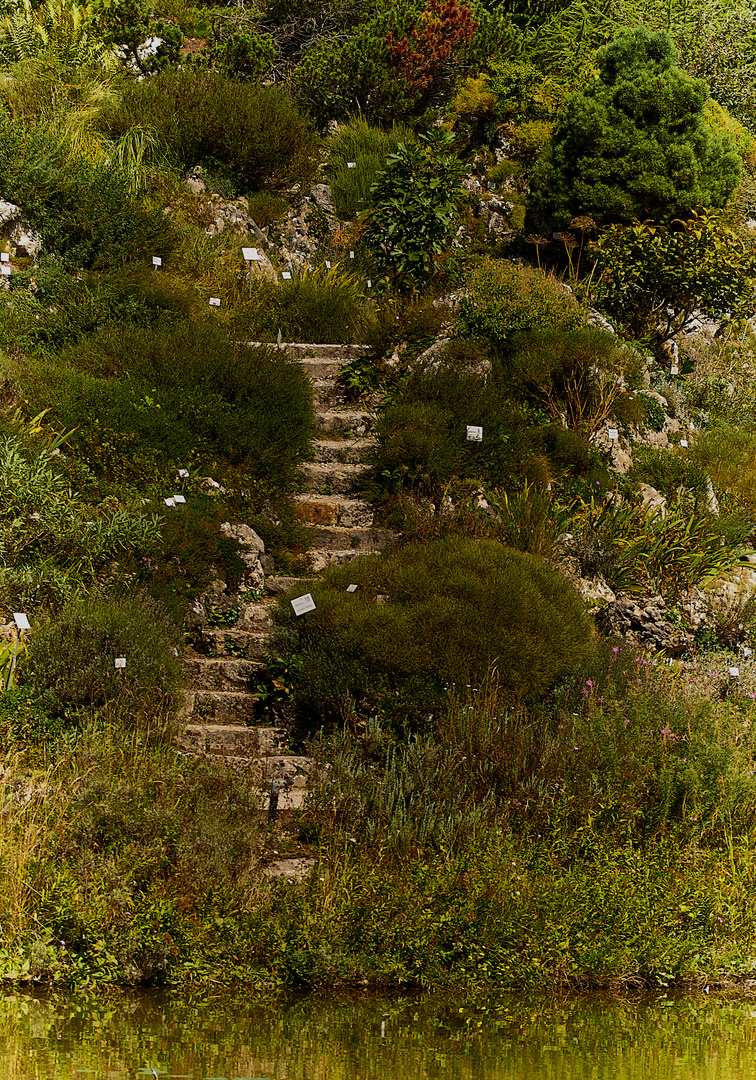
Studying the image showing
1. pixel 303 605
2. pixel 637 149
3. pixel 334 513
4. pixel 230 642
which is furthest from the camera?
pixel 637 149

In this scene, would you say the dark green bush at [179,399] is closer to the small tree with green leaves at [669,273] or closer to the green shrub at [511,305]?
the green shrub at [511,305]

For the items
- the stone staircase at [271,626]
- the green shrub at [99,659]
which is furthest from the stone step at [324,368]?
the green shrub at [99,659]

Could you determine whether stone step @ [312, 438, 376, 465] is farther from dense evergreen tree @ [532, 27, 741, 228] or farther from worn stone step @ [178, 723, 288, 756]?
dense evergreen tree @ [532, 27, 741, 228]

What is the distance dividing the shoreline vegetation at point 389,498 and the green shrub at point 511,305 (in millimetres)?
42

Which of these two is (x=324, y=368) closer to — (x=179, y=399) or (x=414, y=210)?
(x=179, y=399)

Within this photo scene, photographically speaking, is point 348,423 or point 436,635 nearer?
point 436,635

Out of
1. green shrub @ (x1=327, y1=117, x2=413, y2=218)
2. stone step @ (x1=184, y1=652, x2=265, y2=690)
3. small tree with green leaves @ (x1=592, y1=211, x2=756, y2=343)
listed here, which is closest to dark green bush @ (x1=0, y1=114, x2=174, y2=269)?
green shrub @ (x1=327, y1=117, x2=413, y2=218)

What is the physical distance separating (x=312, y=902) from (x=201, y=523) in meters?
3.91

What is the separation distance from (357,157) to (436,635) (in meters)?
10.9

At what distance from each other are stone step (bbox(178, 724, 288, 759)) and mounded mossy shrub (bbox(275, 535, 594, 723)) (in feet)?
0.97

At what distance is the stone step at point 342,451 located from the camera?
10898mm

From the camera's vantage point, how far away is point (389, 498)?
1027 cm

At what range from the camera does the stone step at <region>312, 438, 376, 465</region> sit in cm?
1090

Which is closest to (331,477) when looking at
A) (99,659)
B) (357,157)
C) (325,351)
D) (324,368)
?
(324,368)
